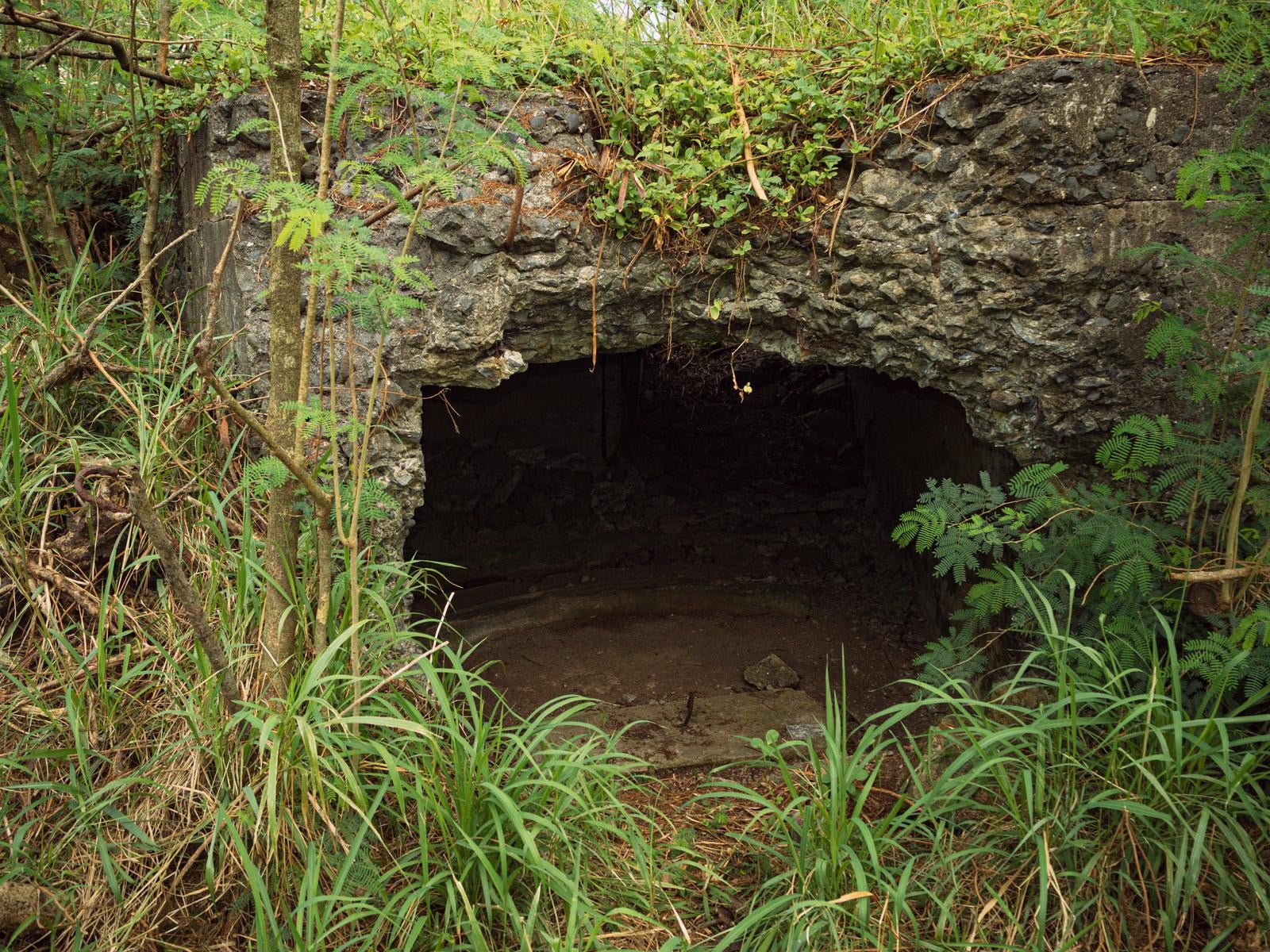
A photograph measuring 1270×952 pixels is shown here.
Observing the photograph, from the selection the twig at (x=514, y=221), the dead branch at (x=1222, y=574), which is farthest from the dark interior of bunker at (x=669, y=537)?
the dead branch at (x=1222, y=574)

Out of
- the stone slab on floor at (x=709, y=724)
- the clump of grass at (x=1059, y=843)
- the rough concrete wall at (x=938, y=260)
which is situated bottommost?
the stone slab on floor at (x=709, y=724)

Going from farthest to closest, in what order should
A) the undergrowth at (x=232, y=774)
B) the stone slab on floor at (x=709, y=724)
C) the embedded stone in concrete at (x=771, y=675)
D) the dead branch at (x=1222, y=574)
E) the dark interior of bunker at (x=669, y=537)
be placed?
the dark interior of bunker at (x=669, y=537)
the embedded stone in concrete at (x=771, y=675)
the stone slab on floor at (x=709, y=724)
the dead branch at (x=1222, y=574)
the undergrowth at (x=232, y=774)

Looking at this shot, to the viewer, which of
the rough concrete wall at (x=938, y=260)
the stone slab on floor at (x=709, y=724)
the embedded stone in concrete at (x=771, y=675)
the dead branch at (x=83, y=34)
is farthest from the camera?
the embedded stone in concrete at (x=771, y=675)

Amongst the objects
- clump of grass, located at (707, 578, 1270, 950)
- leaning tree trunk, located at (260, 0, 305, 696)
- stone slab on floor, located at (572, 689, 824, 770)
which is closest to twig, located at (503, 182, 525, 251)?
leaning tree trunk, located at (260, 0, 305, 696)

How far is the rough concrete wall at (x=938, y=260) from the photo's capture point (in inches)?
116

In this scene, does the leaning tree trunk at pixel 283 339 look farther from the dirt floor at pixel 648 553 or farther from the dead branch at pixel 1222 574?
the dead branch at pixel 1222 574

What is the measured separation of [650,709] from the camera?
4.16 m

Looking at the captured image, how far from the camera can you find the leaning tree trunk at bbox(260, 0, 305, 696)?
7.07ft

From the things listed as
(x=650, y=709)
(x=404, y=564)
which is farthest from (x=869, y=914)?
(x=650, y=709)

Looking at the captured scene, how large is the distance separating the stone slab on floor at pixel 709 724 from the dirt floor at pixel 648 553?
96mm

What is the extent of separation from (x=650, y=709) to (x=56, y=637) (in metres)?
2.49

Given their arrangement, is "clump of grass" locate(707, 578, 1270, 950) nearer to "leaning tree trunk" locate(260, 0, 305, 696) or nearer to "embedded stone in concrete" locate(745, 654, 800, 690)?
"leaning tree trunk" locate(260, 0, 305, 696)

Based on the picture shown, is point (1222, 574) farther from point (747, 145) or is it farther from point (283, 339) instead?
point (283, 339)

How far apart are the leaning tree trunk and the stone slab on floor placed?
1.74m
